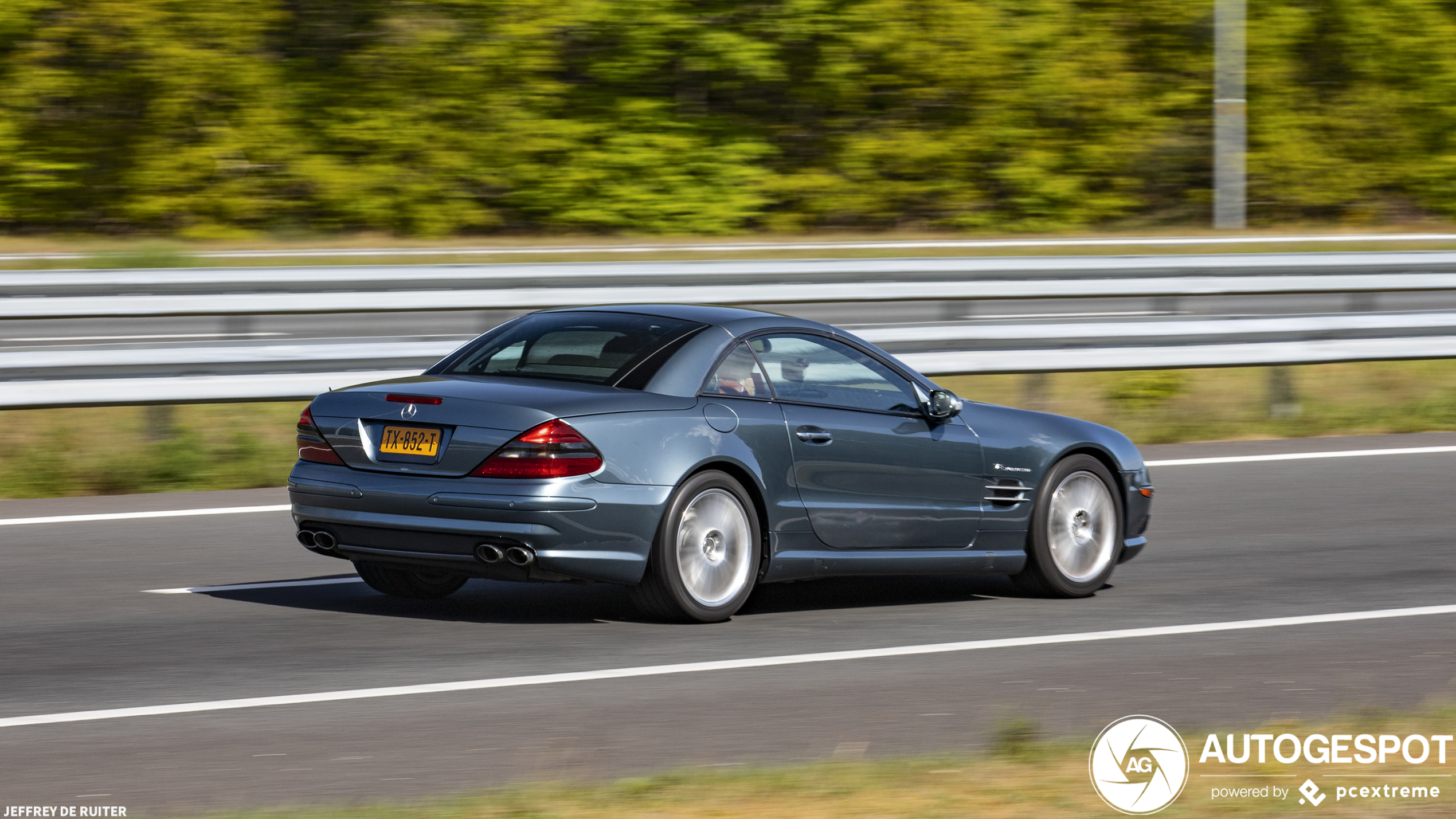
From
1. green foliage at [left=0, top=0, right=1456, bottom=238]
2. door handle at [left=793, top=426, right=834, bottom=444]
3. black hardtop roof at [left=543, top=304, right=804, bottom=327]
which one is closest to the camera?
door handle at [left=793, top=426, right=834, bottom=444]

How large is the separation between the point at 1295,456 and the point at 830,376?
21.1ft

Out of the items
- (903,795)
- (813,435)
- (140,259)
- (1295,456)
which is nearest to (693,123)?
(140,259)

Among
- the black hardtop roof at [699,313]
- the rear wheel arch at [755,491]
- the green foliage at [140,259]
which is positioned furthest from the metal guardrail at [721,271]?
the rear wheel arch at [755,491]

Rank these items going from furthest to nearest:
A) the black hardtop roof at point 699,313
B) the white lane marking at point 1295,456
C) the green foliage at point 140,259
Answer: the green foliage at point 140,259, the white lane marking at point 1295,456, the black hardtop roof at point 699,313

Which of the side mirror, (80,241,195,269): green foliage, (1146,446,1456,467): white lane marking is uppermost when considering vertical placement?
(80,241,195,269): green foliage

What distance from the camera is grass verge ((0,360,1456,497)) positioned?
11703mm

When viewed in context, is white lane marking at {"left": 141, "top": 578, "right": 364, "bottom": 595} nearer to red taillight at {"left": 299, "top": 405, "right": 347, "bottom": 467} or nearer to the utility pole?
red taillight at {"left": 299, "top": 405, "right": 347, "bottom": 467}

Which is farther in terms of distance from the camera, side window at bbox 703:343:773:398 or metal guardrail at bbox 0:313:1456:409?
metal guardrail at bbox 0:313:1456:409

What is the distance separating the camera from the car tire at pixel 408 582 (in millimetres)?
8352

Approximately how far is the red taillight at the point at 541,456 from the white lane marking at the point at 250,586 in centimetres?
149

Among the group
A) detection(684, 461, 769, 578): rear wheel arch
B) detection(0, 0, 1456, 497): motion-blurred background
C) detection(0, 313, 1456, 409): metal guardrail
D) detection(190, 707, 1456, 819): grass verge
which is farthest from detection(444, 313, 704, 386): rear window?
detection(0, 0, 1456, 497): motion-blurred background

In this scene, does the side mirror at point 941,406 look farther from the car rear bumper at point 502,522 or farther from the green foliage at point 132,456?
the green foliage at point 132,456

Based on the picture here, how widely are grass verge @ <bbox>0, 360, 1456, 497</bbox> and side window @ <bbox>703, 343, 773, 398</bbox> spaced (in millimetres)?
4834

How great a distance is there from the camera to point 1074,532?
902 centimetres
